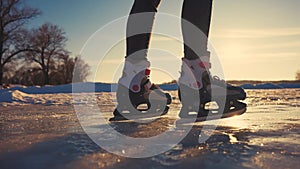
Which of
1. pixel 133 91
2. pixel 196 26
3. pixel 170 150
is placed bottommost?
pixel 170 150

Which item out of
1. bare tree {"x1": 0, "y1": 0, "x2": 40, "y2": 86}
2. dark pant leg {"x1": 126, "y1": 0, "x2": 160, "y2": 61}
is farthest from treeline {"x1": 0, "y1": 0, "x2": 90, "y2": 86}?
dark pant leg {"x1": 126, "y1": 0, "x2": 160, "y2": 61}

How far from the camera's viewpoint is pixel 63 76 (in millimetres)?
30219

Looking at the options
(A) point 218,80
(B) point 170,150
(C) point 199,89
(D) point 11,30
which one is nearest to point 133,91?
(C) point 199,89

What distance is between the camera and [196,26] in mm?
1997

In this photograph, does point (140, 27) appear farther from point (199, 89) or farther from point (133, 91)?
point (199, 89)

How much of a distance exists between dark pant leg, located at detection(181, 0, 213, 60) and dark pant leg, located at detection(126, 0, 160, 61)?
234mm

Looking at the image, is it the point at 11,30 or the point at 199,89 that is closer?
the point at 199,89

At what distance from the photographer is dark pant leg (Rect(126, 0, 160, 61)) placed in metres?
2.07

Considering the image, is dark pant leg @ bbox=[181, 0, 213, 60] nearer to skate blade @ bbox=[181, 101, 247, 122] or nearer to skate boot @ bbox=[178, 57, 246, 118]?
skate boot @ bbox=[178, 57, 246, 118]

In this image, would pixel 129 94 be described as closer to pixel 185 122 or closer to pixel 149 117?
pixel 149 117

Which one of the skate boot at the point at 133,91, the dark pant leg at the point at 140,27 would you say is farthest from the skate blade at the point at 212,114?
the dark pant leg at the point at 140,27

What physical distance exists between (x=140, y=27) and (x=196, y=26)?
375mm

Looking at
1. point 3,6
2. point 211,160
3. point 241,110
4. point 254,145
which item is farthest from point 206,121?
point 3,6

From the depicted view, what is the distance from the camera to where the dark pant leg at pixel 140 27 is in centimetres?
207
